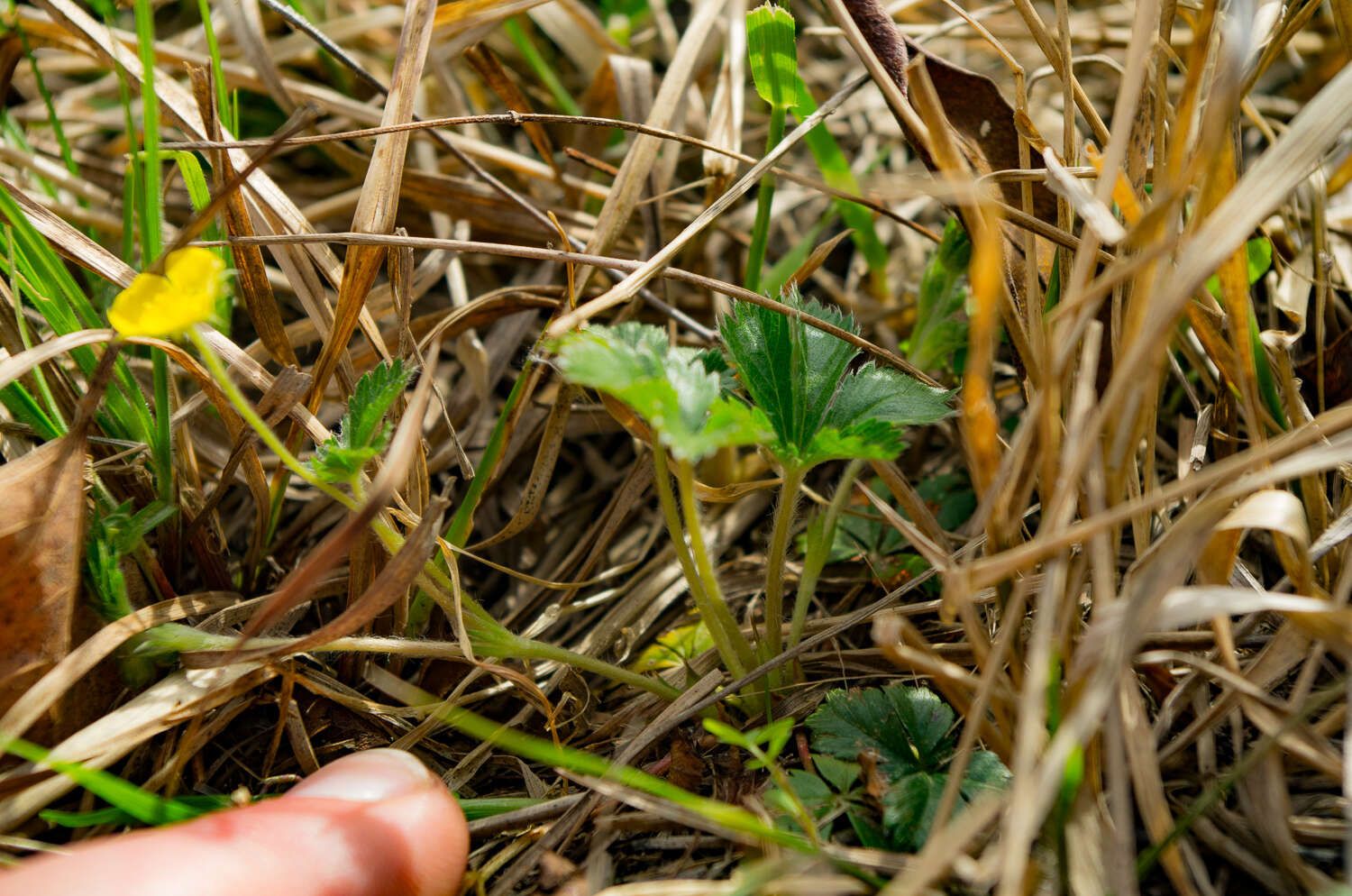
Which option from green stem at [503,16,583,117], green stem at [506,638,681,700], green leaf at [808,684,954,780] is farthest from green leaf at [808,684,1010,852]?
green stem at [503,16,583,117]

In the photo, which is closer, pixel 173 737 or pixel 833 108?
pixel 173 737

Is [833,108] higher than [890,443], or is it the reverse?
[833,108]

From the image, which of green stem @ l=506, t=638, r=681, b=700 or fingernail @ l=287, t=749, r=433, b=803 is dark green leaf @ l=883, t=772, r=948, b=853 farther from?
fingernail @ l=287, t=749, r=433, b=803

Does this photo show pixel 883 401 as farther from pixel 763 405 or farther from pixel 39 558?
pixel 39 558

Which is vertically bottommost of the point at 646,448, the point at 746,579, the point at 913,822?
the point at 746,579

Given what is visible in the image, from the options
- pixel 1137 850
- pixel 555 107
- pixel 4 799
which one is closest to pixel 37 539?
pixel 4 799

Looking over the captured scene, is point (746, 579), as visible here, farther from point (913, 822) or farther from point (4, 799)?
point (4, 799)

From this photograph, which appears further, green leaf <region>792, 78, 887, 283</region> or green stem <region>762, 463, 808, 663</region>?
green leaf <region>792, 78, 887, 283</region>
